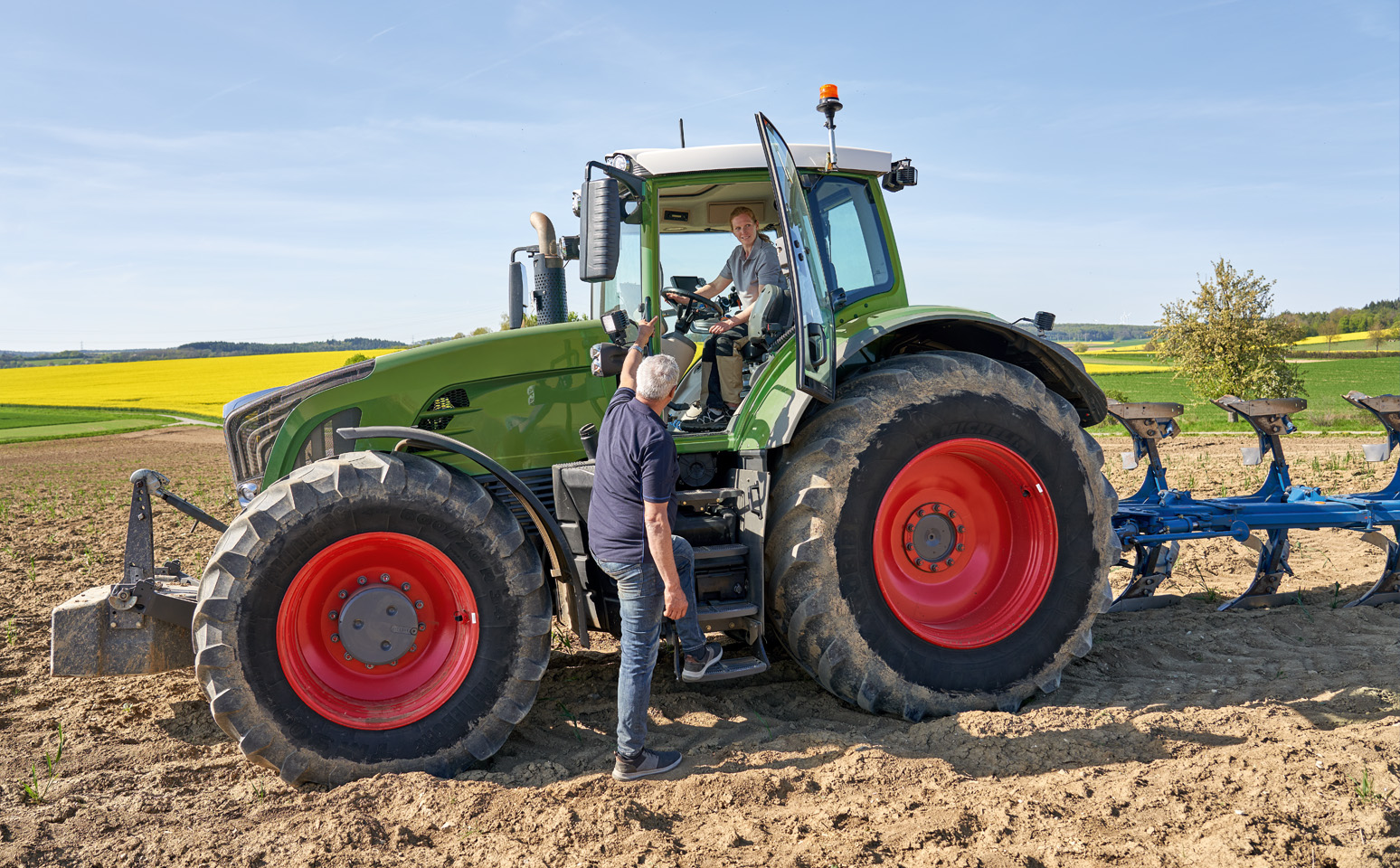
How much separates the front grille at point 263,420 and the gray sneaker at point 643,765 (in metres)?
2.07

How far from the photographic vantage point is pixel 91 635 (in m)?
3.73

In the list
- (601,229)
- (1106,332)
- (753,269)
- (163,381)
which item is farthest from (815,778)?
(1106,332)

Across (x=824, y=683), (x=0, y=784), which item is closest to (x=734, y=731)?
(x=824, y=683)

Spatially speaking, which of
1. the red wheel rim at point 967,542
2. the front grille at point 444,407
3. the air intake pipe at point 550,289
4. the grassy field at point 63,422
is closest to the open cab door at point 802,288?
the red wheel rim at point 967,542

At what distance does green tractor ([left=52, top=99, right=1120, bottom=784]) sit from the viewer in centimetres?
362

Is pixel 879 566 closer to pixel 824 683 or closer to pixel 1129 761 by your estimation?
pixel 824 683

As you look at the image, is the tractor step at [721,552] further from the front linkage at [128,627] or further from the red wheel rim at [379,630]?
the front linkage at [128,627]

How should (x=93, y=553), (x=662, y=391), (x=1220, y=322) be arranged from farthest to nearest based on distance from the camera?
(x=1220, y=322) < (x=93, y=553) < (x=662, y=391)

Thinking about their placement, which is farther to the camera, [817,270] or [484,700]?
[817,270]

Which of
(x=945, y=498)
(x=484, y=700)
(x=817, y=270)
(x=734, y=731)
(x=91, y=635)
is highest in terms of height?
(x=817, y=270)

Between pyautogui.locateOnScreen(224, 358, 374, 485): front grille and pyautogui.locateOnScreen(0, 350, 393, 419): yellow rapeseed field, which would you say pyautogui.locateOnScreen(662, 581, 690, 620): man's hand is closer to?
pyautogui.locateOnScreen(224, 358, 374, 485): front grille

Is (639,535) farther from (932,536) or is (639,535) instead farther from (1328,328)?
(1328,328)

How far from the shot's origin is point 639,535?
3557 millimetres

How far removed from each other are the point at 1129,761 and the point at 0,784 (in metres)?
4.51
